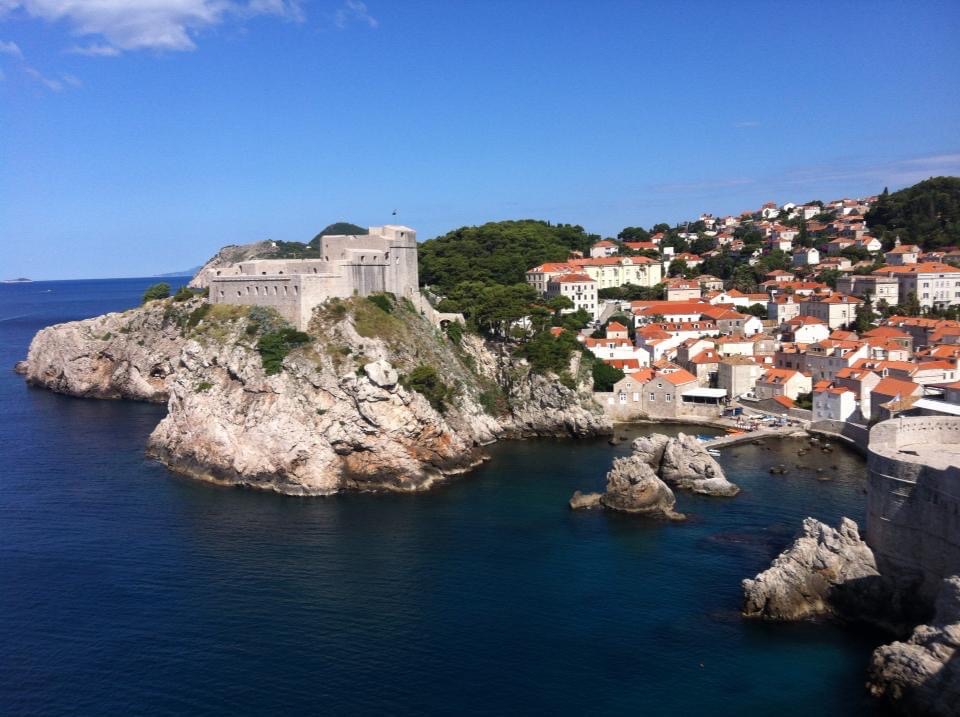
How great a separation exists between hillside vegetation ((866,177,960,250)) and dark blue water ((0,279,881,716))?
5805 cm

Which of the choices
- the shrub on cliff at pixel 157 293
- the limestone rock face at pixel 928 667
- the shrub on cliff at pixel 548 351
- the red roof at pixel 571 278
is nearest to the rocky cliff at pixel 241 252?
the shrub on cliff at pixel 157 293

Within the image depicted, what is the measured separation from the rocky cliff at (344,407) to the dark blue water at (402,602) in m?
1.75

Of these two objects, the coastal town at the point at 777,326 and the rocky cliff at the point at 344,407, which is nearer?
the rocky cliff at the point at 344,407

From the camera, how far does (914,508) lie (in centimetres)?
2275

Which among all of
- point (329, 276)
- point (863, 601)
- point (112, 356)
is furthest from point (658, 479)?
point (112, 356)

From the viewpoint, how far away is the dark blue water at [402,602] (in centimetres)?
1977

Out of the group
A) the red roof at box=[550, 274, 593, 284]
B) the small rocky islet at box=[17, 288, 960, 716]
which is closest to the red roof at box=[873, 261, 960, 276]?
the red roof at box=[550, 274, 593, 284]

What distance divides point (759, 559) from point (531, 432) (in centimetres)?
2125

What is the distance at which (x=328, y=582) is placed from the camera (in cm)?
2595

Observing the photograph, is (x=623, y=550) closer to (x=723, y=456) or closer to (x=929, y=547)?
(x=929, y=547)

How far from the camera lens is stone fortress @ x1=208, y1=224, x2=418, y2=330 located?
41.9 meters

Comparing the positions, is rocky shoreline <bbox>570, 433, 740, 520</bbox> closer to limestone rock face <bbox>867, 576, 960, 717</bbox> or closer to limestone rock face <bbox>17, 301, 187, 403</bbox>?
limestone rock face <bbox>867, 576, 960, 717</bbox>

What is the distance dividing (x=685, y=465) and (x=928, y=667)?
17.2 metres

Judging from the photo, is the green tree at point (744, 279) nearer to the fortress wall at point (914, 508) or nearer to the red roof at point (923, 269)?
the red roof at point (923, 269)
